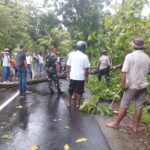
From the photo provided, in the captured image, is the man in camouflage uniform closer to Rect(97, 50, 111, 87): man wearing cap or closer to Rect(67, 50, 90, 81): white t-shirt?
Rect(97, 50, 111, 87): man wearing cap

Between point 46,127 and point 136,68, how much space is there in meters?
2.63

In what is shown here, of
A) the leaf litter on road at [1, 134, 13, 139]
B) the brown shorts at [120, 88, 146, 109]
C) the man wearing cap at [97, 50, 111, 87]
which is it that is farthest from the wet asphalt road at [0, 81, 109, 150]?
the man wearing cap at [97, 50, 111, 87]

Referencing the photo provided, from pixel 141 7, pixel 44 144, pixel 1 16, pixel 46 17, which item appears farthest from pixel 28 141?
pixel 46 17

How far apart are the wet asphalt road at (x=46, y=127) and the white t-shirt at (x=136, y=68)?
141 cm

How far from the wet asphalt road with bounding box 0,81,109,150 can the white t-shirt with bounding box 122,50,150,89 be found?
55.7 inches

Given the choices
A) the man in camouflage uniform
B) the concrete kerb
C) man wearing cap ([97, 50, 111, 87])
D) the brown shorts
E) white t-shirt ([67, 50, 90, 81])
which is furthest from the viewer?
man wearing cap ([97, 50, 111, 87])

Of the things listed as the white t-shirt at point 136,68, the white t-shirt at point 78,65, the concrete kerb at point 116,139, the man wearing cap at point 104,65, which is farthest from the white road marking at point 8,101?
the white t-shirt at point 136,68

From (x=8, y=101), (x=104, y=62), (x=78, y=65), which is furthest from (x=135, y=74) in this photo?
(x=104, y=62)

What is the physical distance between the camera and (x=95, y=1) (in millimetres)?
37469

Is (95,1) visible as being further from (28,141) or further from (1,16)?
(28,141)

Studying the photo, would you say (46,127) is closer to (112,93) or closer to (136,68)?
(136,68)

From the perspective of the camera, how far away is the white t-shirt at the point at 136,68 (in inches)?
296

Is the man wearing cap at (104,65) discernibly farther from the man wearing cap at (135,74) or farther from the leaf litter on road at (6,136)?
the leaf litter on road at (6,136)

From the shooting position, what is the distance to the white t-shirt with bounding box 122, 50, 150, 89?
24.6ft
